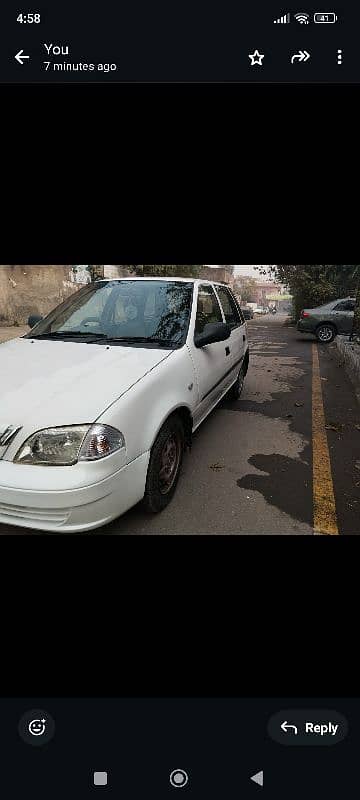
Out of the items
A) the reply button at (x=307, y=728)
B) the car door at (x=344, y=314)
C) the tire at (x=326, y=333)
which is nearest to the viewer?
the reply button at (x=307, y=728)

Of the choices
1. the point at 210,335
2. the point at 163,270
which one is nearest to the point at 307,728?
the point at 210,335

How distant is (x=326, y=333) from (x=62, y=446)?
11.1m

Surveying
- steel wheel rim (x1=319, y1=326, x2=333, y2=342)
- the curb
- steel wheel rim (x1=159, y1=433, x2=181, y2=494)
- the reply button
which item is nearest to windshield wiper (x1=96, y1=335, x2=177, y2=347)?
steel wheel rim (x1=159, y1=433, x2=181, y2=494)

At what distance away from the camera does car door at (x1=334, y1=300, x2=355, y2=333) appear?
436 inches

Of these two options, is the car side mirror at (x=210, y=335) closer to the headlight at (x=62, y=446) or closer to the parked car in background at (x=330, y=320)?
the headlight at (x=62, y=446)

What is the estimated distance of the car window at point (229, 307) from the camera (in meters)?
4.28

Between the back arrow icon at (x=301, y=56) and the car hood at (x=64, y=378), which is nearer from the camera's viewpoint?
the back arrow icon at (x=301, y=56)

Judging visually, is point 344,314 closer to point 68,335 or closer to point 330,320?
point 330,320

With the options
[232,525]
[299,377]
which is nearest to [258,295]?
[299,377]

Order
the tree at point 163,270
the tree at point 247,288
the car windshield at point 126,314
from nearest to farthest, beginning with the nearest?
the car windshield at point 126,314
the tree at point 163,270
the tree at point 247,288

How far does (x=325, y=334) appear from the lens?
38.3 feet

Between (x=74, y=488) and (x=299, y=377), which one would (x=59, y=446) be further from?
(x=299, y=377)

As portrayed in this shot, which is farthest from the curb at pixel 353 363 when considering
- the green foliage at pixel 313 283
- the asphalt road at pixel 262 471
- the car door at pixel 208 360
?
the green foliage at pixel 313 283

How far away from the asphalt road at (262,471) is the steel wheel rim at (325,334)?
6.17 m
